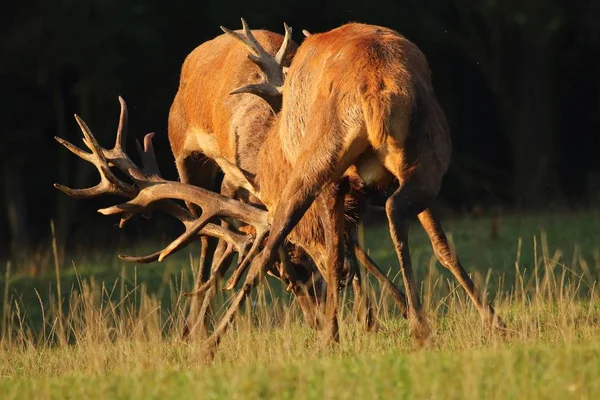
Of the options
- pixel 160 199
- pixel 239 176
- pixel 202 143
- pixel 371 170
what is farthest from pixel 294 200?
pixel 202 143

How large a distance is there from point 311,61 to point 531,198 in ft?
60.0

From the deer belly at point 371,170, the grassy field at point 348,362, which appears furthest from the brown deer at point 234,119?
the deer belly at point 371,170

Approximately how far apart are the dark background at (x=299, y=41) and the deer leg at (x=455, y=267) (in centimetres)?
1403

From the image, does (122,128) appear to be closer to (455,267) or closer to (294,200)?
(294,200)

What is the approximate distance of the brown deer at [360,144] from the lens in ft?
29.2

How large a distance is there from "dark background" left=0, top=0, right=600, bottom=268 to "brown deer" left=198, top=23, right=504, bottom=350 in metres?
13.2

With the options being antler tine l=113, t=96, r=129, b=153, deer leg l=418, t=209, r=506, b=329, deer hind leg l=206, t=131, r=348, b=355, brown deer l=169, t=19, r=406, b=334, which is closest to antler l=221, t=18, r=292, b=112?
brown deer l=169, t=19, r=406, b=334

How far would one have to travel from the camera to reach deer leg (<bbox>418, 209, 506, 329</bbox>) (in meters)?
9.17

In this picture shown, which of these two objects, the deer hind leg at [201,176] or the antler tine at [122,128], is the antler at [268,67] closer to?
the antler tine at [122,128]

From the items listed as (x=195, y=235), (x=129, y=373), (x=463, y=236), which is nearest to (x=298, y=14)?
(x=463, y=236)

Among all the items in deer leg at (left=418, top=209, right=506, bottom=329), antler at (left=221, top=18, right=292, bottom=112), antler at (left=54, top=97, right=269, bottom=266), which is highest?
antler at (left=221, top=18, right=292, bottom=112)

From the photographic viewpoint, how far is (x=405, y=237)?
897 centimetres

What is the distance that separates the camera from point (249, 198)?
11703 mm

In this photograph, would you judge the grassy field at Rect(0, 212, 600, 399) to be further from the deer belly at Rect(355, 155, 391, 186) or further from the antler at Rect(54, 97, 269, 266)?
the deer belly at Rect(355, 155, 391, 186)
